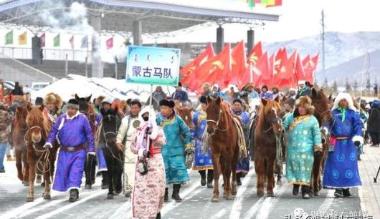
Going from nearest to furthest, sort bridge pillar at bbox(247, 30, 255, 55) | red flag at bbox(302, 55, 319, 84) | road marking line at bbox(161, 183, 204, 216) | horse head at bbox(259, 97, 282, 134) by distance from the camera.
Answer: road marking line at bbox(161, 183, 204, 216)
horse head at bbox(259, 97, 282, 134)
red flag at bbox(302, 55, 319, 84)
bridge pillar at bbox(247, 30, 255, 55)

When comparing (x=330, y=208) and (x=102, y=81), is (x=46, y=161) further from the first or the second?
(x=102, y=81)

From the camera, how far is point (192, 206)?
1279cm

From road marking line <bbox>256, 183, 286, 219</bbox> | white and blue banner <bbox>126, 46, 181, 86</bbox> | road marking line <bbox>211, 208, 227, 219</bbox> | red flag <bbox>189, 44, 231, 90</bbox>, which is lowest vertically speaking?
road marking line <bbox>256, 183, 286, 219</bbox>

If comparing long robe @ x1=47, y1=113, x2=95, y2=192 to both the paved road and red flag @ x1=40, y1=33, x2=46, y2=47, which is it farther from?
red flag @ x1=40, y1=33, x2=46, y2=47

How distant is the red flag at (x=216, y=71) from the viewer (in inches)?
1308

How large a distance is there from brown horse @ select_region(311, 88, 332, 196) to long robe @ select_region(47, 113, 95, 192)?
3.84m

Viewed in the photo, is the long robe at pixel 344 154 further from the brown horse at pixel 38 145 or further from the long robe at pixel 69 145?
the brown horse at pixel 38 145

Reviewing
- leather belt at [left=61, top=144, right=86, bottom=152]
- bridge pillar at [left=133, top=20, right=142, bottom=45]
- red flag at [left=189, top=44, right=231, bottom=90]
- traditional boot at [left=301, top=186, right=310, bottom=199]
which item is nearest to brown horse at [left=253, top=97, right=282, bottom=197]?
traditional boot at [left=301, top=186, right=310, bottom=199]

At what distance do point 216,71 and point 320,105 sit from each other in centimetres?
1968

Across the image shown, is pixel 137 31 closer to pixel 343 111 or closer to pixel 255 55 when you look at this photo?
pixel 255 55

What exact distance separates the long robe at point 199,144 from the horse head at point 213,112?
2472mm

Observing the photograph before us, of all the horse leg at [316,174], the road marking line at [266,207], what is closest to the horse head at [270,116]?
the horse leg at [316,174]

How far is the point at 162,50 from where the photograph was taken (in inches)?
556

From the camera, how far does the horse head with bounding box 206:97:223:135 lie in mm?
13242
